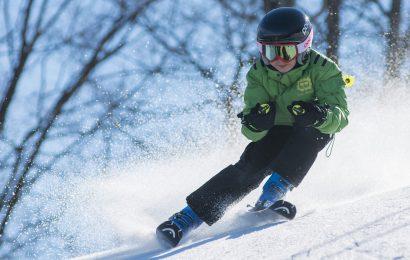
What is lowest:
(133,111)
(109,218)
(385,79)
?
(385,79)

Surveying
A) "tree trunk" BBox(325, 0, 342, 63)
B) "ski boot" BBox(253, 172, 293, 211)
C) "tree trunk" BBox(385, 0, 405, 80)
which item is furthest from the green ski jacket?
"tree trunk" BBox(385, 0, 405, 80)

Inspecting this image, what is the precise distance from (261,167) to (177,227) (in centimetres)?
70

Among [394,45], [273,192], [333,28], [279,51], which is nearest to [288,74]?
[279,51]

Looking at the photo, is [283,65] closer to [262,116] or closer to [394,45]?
[262,116]

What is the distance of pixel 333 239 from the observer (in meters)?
1.92

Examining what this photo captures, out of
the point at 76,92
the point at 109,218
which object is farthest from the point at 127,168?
the point at 109,218

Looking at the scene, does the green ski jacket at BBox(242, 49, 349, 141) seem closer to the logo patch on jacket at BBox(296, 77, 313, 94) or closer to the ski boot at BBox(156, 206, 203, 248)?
the logo patch on jacket at BBox(296, 77, 313, 94)

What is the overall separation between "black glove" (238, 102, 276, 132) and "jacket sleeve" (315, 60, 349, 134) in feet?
0.95

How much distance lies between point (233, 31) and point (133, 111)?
2.69 meters

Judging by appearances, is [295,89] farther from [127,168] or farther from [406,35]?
[406,35]

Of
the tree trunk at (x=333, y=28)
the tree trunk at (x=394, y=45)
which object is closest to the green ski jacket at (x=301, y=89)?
the tree trunk at (x=333, y=28)

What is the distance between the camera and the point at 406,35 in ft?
37.1

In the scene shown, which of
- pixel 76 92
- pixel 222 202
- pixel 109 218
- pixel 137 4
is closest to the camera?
pixel 222 202

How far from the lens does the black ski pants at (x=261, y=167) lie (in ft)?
10.8
